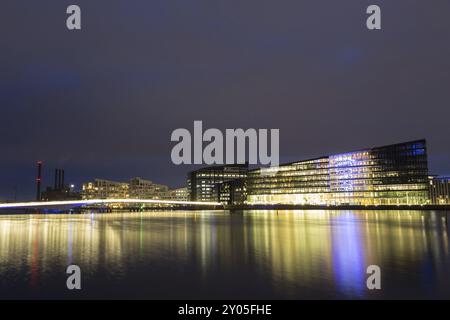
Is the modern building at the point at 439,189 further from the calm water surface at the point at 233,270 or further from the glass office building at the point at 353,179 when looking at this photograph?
the calm water surface at the point at 233,270

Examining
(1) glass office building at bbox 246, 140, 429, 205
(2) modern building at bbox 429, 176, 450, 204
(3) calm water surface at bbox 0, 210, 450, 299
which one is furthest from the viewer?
(2) modern building at bbox 429, 176, 450, 204

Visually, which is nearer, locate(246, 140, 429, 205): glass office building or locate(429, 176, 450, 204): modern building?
locate(246, 140, 429, 205): glass office building

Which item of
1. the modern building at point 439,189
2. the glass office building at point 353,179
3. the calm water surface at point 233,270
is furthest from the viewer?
the modern building at point 439,189

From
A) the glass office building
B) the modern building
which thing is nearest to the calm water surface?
the glass office building

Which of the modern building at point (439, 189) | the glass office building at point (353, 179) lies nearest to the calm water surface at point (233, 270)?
the glass office building at point (353, 179)

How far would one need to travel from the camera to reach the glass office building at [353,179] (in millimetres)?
136750

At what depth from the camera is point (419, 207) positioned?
5015 inches

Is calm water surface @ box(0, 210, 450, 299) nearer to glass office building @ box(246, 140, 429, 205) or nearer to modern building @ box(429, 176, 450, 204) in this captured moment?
glass office building @ box(246, 140, 429, 205)

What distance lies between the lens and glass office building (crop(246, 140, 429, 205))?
137m
